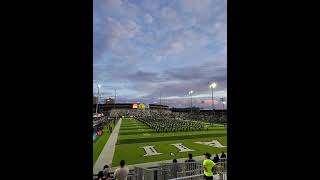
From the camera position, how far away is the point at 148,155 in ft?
60.1
